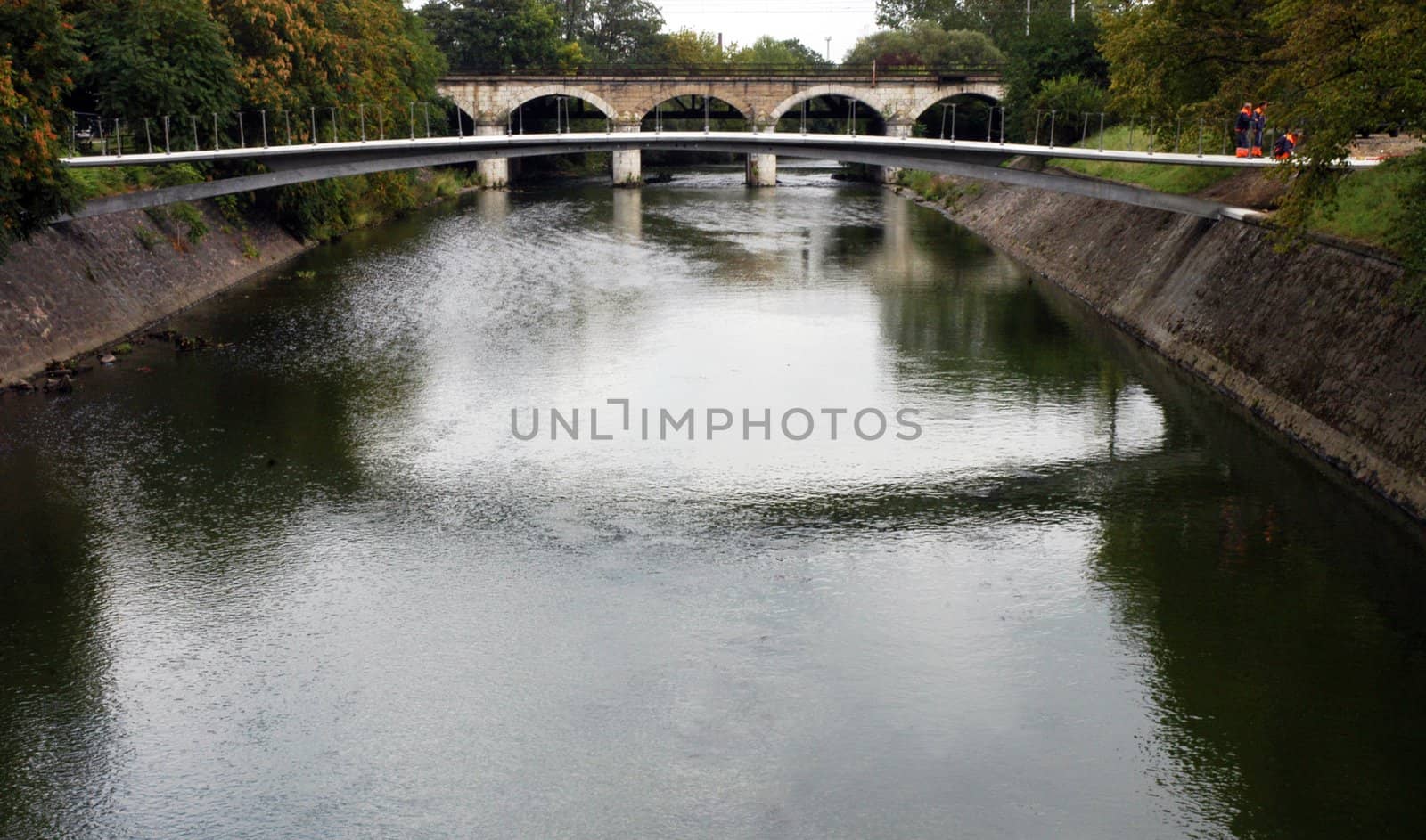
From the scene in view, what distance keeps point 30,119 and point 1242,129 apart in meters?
29.6

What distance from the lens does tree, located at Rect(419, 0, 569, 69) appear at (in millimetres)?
97562

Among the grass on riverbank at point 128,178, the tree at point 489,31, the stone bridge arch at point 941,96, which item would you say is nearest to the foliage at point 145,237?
the grass on riverbank at point 128,178

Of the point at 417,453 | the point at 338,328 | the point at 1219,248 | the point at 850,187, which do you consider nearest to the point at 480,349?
the point at 338,328

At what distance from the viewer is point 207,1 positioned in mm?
45469

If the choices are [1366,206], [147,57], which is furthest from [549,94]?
[1366,206]

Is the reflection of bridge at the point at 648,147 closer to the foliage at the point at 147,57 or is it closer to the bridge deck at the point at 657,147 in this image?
the bridge deck at the point at 657,147

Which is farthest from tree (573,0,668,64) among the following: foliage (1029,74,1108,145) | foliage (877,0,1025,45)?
foliage (1029,74,1108,145)

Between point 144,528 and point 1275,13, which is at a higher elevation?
point 1275,13

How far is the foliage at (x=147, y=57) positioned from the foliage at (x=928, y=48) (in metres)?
67.8

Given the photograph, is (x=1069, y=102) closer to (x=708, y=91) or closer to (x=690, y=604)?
(x=708, y=91)

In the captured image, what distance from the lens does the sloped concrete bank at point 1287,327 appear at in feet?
74.3

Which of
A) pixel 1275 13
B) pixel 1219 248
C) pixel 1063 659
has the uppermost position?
pixel 1275 13

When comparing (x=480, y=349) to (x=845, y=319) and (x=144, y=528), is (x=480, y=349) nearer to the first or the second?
(x=845, y=319)

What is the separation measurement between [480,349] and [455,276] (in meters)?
13.4
